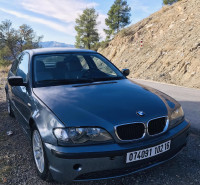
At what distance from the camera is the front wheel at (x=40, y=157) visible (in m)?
2.21

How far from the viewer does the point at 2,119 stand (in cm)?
476

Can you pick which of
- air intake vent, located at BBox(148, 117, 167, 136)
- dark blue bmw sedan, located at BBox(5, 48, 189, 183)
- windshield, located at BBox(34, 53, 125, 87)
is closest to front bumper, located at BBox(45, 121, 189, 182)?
dark blue bmw sedan, located at BBox(5, 48, 189, 183)

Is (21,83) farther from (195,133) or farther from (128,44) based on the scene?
(128,44)

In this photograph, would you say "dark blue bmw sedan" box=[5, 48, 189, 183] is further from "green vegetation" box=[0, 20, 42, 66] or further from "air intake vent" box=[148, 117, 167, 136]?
"green vegetation" box=[0, 20, 42, 66]

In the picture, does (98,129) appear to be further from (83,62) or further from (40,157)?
(83,62)

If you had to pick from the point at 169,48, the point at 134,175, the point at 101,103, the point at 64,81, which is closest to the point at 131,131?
the point at 101,103

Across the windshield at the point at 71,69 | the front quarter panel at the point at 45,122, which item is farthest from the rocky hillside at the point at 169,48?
the front quarter panel at the point at 45,122

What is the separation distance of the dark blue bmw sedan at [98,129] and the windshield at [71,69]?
0.47 ft

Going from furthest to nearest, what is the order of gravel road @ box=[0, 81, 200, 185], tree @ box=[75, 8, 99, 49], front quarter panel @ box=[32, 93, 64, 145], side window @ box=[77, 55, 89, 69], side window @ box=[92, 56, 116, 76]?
1. tree @ box=[75, 8, 99, 49]
2. side window @ box=[77, 55, 89, 69]
3. side window @ box=[92, 56, 116, 76]
4. gravel road @ box=[0, 81, 200, 185]
5. front quarter panel @ box=[32, 93, 64, 145]

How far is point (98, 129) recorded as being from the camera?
6.64ft

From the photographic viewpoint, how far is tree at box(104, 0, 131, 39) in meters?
30.1

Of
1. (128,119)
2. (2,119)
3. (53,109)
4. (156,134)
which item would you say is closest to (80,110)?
(53,109)

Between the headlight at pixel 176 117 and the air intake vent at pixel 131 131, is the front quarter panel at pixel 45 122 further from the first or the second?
the headlight at pixel 176 117

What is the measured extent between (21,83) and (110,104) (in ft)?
4.88
